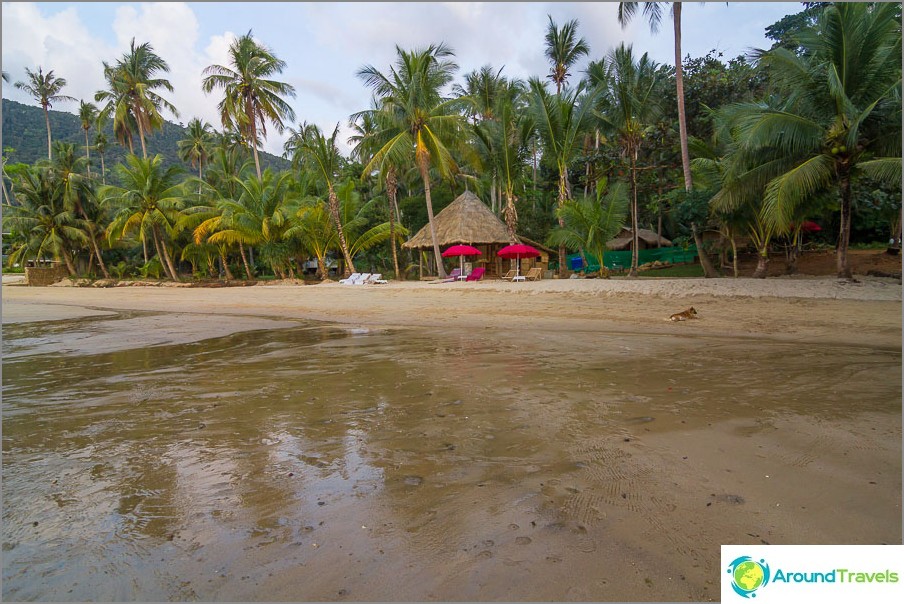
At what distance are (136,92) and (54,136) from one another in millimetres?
39316

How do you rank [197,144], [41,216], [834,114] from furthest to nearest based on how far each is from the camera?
[197,144] → [41,216] → [834,114]

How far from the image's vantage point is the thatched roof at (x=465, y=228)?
78.7ft

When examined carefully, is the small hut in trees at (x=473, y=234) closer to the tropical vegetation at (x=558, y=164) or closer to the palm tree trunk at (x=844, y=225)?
the tropical vegetation at (x=558, y=164)

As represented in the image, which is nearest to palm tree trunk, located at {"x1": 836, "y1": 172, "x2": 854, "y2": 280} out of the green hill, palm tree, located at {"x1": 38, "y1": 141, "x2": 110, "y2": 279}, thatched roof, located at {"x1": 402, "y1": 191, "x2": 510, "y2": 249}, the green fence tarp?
the green fence tarp

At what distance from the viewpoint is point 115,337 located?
9.79 meters

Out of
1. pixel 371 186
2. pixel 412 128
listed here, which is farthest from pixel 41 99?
pixel 412 128

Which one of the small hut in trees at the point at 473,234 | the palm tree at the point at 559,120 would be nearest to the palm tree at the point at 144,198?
the small hut in trees at the point at 473,234

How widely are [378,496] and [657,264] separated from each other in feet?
74.9

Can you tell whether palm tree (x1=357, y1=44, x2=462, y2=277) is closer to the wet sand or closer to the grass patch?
the grass patch

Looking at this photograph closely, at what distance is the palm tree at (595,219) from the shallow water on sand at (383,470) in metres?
13.0

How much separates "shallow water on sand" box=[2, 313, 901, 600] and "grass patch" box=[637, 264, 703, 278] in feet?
47.5

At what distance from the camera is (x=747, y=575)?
1939 millimetres

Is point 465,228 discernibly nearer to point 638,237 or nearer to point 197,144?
point 638,237

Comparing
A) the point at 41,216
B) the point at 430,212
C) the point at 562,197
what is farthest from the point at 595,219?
the point at 41,216
